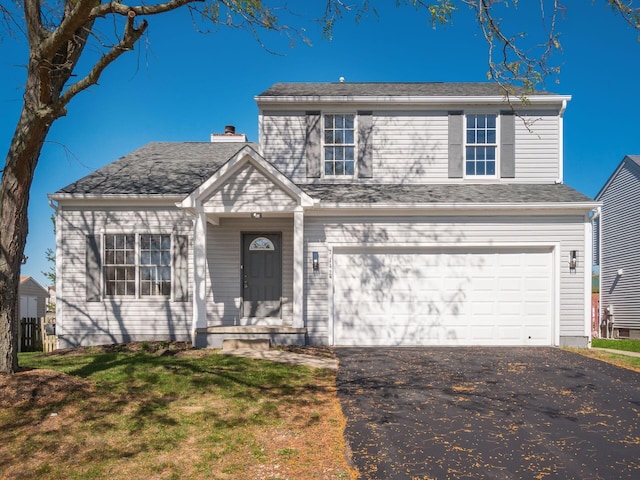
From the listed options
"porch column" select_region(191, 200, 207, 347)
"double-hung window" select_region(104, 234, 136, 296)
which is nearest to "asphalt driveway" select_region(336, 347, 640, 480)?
"porch column" select_region(191, 200, 207, 347)

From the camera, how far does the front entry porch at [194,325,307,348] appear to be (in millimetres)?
10586

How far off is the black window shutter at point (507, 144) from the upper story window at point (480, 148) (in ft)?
0.69

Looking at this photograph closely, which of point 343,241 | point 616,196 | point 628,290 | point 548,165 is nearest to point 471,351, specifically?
point 343,241

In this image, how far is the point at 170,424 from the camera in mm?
5598

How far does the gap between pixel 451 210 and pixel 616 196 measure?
1531 centimetres

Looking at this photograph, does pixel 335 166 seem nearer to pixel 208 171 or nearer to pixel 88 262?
pixel 208 171

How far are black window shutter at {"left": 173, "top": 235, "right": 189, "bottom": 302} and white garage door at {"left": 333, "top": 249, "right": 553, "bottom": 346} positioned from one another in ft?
12.5

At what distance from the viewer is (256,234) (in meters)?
12.0

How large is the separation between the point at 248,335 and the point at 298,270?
1.86 metres

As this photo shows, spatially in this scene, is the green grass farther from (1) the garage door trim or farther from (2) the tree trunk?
(2) the tree trunk

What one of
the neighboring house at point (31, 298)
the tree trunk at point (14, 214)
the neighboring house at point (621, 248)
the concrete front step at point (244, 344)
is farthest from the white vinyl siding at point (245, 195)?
the neighboring house at point (31, 298)

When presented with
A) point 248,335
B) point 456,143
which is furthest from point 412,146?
point 248,335

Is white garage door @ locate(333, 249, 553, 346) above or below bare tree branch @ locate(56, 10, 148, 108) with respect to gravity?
below

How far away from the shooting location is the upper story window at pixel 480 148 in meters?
12.6
